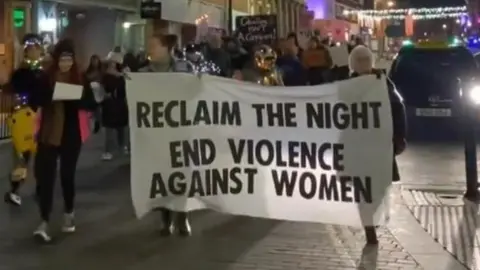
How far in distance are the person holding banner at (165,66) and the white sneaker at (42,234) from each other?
1.12 meters

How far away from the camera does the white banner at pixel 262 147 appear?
8.34 metres

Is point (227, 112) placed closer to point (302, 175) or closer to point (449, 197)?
point (302, 175)

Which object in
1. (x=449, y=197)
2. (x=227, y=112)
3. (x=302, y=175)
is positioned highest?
(x=227, y=112)

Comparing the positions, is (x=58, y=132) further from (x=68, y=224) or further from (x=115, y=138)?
(x=115, y=138)

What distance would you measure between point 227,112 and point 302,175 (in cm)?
93

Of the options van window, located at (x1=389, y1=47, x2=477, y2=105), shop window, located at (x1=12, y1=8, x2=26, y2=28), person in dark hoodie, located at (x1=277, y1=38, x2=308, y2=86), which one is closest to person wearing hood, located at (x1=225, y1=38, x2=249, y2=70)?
person in dark hoodie, located at (x1=277, y1=38, x2=308, y2=86)

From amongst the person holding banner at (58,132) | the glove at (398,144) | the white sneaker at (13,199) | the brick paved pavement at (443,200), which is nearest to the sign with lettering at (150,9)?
the brick paved pavement at (443,200)

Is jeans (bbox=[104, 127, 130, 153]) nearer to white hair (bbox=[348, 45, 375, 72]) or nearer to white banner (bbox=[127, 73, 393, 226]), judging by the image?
white banner (bbox=[127, 73, 393, 226])

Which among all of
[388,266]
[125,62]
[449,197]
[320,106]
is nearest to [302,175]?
[320,106]

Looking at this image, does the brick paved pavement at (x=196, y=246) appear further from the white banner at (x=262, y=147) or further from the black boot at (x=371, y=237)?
the white banner at (x=262, y=147)

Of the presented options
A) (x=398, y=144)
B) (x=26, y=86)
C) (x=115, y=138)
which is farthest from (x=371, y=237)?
(x=115, y=138)

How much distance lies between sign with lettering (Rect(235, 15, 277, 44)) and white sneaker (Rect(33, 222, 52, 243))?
599 inches

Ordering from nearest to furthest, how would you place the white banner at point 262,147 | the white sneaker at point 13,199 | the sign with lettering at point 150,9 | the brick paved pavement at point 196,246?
the brick paved pavement at point 196,246, the white banner at point 262,147, the white sneaker at point 13,199, the sign with lettering at point 150,9

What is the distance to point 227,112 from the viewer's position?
884 cm
